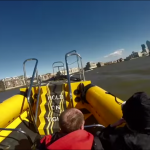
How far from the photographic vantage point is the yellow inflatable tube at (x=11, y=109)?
106 inches

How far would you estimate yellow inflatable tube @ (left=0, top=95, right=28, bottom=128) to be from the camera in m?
2.69

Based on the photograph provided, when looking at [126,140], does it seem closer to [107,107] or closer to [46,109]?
[107,107]

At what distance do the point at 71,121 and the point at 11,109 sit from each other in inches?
89.4

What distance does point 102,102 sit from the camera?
2.52 meters

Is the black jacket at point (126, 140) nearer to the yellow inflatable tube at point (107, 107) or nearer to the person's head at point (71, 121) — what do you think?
the person's head at point (71, 121)

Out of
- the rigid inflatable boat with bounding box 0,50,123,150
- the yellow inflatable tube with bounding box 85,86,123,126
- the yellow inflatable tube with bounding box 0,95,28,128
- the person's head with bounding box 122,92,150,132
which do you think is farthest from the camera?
the yellow inflatable tube with bounding box 0,95,28,128

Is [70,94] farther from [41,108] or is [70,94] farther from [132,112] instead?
[132,112]

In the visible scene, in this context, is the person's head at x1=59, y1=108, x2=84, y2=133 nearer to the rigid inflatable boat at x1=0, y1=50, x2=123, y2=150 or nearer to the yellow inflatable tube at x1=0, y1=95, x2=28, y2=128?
the rigid inflatable boat at x1=0, y1=50, x2=123, y2=150

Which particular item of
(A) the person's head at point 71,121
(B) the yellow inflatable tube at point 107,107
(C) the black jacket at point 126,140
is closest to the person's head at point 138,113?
(C) the black jacket at point 126,140

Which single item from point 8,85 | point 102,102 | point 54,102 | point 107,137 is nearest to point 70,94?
point 54,102

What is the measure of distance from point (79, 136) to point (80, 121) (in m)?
0.16

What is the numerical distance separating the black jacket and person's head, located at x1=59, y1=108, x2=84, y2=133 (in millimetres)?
279

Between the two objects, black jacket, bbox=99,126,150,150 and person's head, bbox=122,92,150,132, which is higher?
person's head, bbox=122,92,150,132

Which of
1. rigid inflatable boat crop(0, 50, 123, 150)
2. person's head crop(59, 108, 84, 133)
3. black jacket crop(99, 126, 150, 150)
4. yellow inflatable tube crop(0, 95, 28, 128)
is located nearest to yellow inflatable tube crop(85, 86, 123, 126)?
rigid inflatable boat crop(0, 50, 123, 150)
